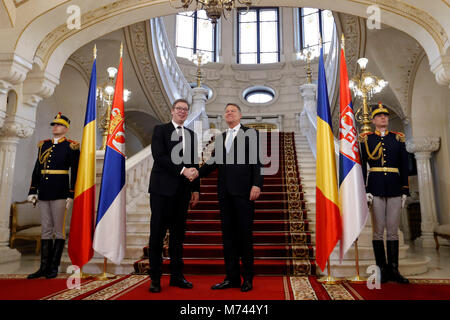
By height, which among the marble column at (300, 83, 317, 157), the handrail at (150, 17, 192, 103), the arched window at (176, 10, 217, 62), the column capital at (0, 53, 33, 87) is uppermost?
the arched window at (176, 10, 217, 62)

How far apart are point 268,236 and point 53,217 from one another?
2413mm

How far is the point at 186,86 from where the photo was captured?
1294 cm

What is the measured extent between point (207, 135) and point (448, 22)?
621 centimetres

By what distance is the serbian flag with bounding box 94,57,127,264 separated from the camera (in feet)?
10.9

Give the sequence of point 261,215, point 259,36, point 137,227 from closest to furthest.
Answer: point 137,227, point 261,215, point 259,36

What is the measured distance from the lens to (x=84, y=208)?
345cm

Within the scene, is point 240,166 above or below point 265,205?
above

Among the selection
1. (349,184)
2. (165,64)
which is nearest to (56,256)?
(349,184)

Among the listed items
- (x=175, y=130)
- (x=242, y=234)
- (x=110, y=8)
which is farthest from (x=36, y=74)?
(x=242, y=234)

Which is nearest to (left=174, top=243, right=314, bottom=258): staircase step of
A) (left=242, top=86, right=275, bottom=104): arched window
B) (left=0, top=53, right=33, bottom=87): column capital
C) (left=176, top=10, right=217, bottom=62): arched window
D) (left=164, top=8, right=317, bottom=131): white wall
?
(left=0, top=53, right=33, bottom=87): column capital

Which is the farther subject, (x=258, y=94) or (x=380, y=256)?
(x=258, y=94)

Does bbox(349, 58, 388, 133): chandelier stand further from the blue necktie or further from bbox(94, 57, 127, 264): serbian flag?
bbox(94, 57, 127, 264): serbian flag

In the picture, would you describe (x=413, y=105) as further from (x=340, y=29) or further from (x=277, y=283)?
(x=277, y=283)

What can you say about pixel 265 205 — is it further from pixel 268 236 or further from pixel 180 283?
pixel 180 283
